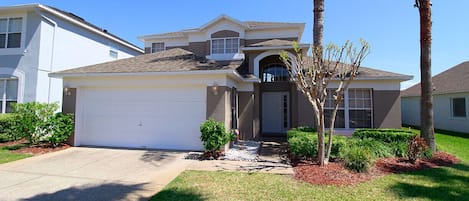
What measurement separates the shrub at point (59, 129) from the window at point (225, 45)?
958 centimetres

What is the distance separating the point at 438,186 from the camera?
578 cm

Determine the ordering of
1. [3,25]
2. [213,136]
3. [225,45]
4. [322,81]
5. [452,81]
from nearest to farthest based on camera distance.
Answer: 1. [322,81]
2. [213,136]
3. [3,25]
4. [225,45]
5. [452,81]

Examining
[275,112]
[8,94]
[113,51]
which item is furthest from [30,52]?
[275,112]

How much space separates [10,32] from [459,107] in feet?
97.8

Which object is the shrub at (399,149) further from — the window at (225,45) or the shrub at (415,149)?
the window at (225,45)

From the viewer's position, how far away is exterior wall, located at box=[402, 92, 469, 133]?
16266 millimetres

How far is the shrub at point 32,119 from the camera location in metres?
9.87

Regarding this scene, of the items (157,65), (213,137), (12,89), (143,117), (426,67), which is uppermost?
(157,65)

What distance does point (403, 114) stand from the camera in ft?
76.0

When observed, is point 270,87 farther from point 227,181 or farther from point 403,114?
point 403,114

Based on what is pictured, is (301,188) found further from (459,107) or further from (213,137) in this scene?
(459,107)

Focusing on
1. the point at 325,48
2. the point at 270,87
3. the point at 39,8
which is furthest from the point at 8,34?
the point at 325,48

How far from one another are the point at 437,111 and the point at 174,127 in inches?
824

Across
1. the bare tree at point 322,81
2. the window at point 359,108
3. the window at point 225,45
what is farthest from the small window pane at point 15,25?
the window at point 359,108
